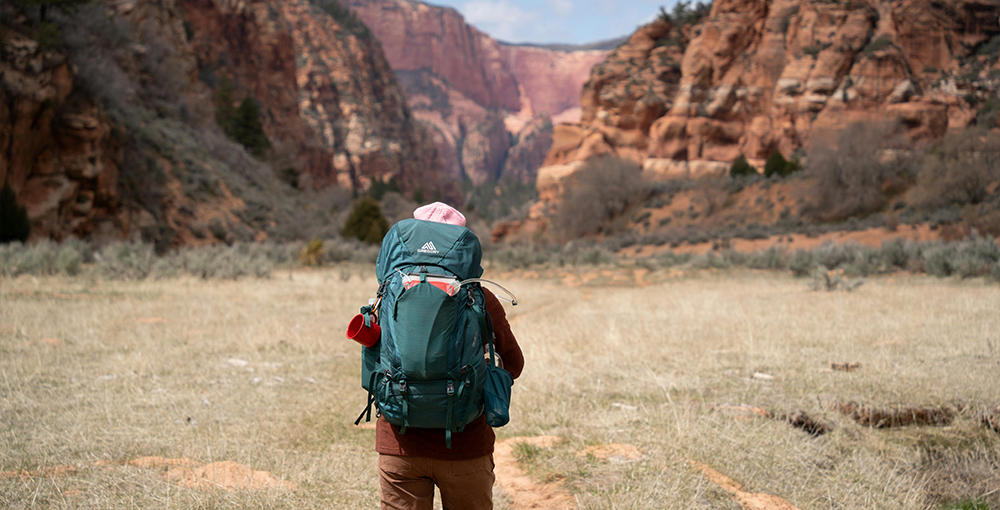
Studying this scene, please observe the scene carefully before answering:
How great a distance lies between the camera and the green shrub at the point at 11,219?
13.4 meters

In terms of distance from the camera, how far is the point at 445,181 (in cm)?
10250

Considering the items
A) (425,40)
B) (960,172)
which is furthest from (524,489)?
(425,40)

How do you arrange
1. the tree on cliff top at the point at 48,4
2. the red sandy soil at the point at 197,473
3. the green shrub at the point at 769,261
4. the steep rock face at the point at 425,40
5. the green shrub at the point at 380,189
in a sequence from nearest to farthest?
1. the red sandy soil at the point at 197,473
2. the tree on cliff top at the point at 48,4
3. the green shrub at the point at 769,261
4. the green shrub at the point at 380,189
5. the steep rock face at the point at 425,40

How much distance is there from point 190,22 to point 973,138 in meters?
47.9

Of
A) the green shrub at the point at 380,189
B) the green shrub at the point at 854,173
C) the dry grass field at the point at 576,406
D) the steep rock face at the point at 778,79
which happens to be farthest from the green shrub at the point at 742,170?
the dry grass field at the point at 576,406

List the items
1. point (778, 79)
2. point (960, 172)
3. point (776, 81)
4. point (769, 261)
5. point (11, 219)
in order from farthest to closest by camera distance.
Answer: point (776, 81) → point (778, 79) → point (960, 172) → point (769, 261) → point (11, 219)

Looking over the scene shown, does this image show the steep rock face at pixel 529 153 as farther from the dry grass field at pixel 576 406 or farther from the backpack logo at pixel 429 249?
the backpack logo at pixel 429 249

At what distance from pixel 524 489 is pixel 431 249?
1.94 metres

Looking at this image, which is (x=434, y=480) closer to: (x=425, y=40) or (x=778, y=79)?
(x=778, y=79)

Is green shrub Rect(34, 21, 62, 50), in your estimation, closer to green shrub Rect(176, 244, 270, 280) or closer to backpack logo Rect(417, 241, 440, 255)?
green shrub Rect(176, 244, 270, 280)

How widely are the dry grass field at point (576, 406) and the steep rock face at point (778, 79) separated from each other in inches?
1494

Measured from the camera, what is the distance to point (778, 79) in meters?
51.2

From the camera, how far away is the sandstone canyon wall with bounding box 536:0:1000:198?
1695 inches

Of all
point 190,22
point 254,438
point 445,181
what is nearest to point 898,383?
point 254,438
